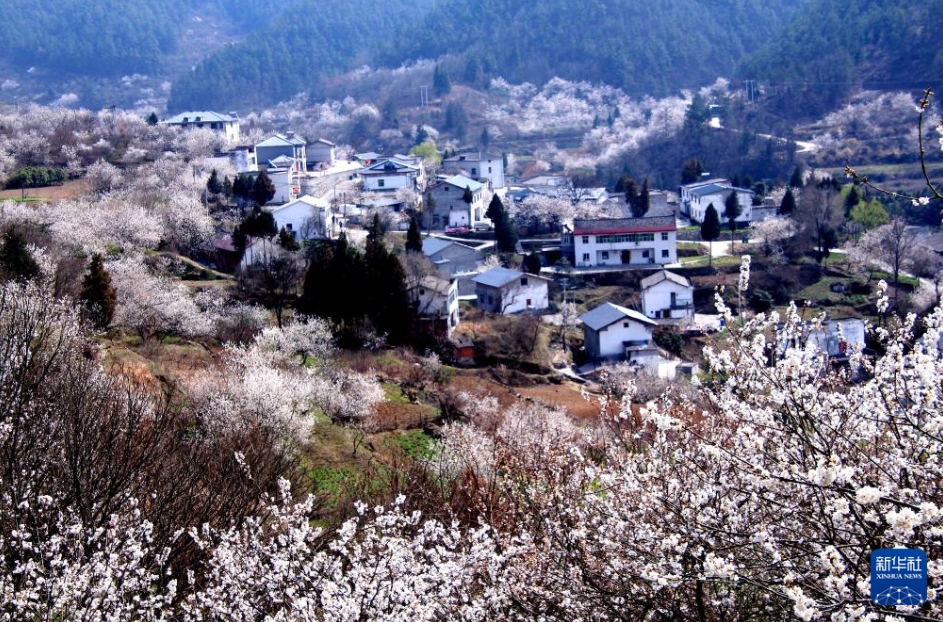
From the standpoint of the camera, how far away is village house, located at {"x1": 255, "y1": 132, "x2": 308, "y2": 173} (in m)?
42.6

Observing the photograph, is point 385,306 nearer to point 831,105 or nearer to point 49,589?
point 49,589

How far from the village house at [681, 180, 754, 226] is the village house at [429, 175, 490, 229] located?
31.8ft

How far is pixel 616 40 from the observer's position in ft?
277

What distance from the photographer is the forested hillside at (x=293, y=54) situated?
93.2 metres

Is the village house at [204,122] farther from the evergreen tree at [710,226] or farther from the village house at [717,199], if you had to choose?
the evergreen tree at [710,226]

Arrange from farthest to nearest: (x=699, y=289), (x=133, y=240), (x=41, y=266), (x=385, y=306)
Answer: (x=699, y=289) < (x=133, y=240) < (x=385, y=306) < (x=41, y=266)

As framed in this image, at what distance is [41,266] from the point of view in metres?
18.1

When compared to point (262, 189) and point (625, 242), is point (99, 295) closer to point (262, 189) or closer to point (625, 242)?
point (262, 189)

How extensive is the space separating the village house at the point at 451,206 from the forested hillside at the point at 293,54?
58.7m

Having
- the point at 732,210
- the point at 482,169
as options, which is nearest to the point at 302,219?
the point at 732,210

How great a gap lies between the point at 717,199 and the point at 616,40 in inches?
1963

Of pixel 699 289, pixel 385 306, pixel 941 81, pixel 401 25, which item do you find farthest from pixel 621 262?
pixel 401 25

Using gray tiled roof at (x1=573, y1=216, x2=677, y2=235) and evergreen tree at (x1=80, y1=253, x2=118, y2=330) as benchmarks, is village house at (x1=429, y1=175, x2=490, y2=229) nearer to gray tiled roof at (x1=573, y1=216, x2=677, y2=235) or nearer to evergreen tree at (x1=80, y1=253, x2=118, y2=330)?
gray tiled roof at (x1=573, y1=216, x2=677, y2=235)

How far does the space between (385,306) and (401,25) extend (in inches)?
3616
